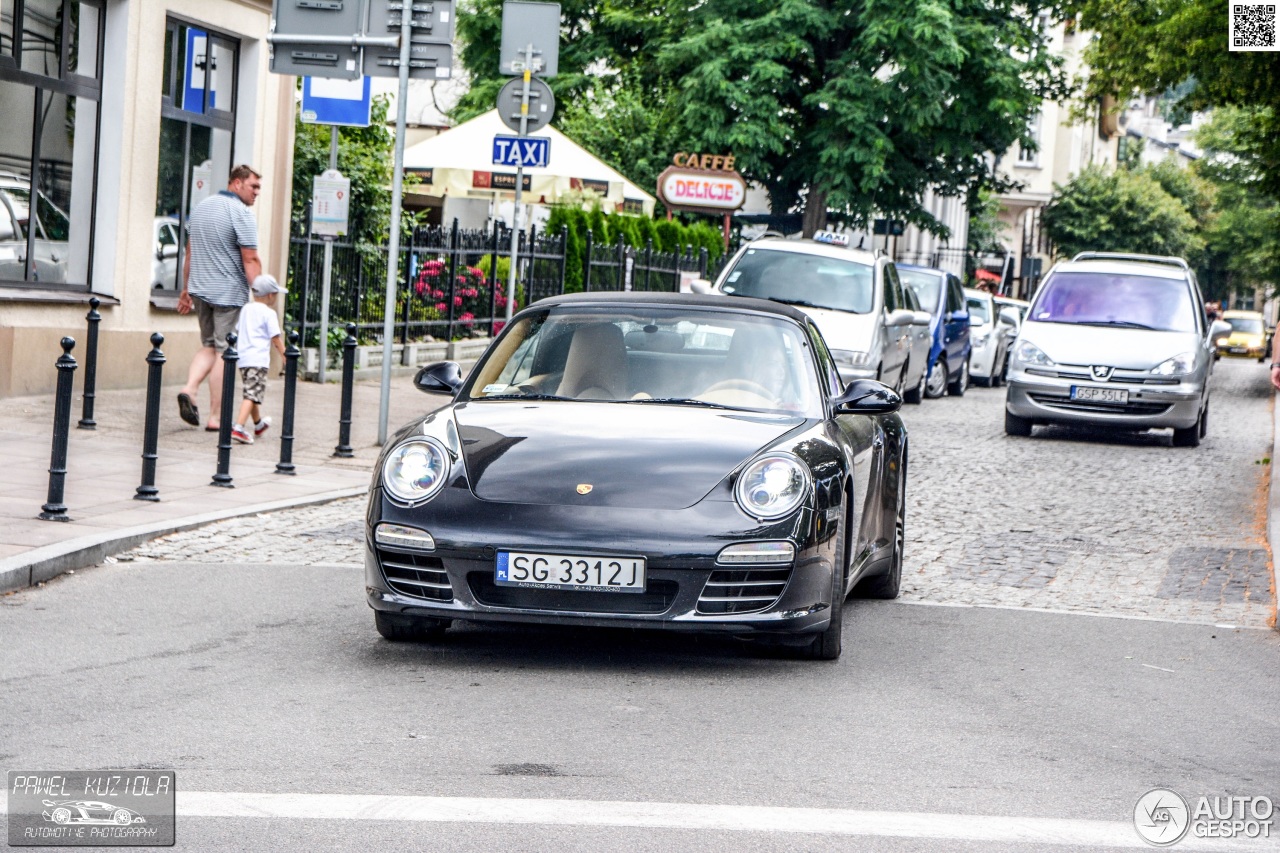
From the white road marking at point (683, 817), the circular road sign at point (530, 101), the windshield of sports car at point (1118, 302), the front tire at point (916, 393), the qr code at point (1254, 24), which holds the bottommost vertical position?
the white road marking at point (683, 817)

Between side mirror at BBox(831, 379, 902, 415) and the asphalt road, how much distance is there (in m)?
0.94

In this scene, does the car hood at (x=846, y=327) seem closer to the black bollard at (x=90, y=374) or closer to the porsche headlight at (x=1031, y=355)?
the porsche headlight at (x=1031, y=355)

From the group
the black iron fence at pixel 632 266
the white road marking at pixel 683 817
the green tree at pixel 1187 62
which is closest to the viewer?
the white road marking at pixel 683 817

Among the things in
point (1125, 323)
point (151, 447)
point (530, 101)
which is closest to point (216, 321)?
point (151, 447)

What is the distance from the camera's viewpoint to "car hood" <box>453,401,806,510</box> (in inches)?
253

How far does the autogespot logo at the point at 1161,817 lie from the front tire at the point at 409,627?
2.73 m

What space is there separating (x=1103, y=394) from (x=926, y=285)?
23.3ft

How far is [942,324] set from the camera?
79.8 ft

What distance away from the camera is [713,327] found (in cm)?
759

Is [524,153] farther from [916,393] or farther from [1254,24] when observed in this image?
[916,393]

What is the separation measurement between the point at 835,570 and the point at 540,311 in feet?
6.04

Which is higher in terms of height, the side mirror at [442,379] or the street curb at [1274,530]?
the side mirror at [442,379]

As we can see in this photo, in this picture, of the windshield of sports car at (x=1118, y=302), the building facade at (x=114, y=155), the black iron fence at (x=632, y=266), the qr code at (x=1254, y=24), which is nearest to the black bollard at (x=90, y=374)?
the building facade at (x=114, y=155)

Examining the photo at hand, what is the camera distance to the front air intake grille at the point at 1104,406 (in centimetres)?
1822
